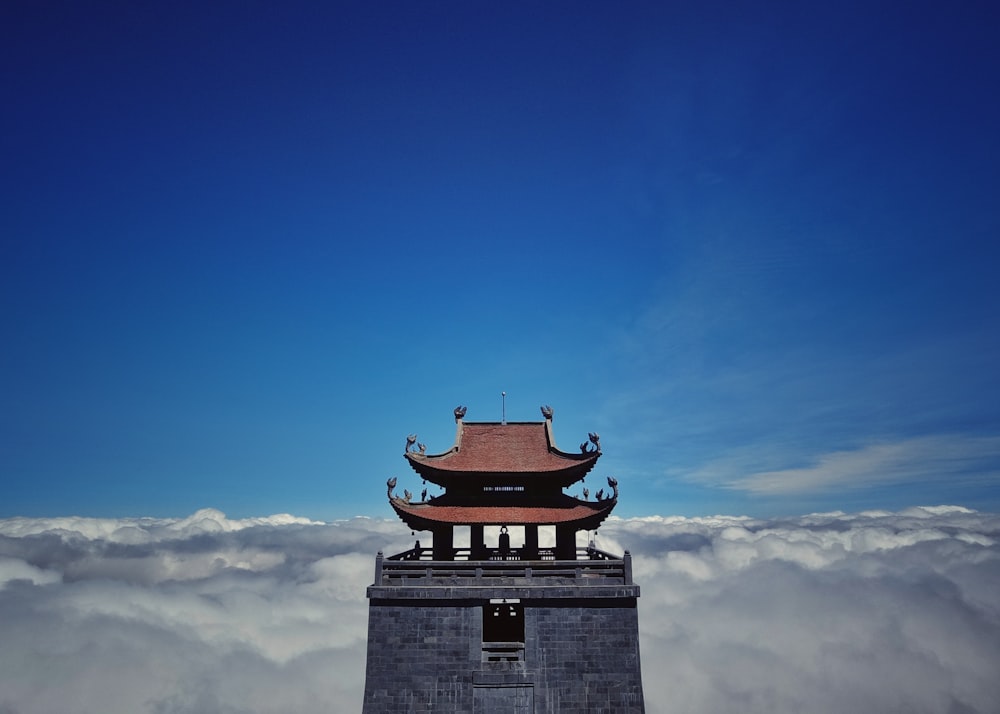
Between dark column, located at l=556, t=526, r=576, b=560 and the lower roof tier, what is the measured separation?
1.16 m

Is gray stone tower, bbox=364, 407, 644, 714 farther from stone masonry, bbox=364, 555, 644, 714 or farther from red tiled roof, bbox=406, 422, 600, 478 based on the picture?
red tiled roof, bbox=406, 422, 600, 478

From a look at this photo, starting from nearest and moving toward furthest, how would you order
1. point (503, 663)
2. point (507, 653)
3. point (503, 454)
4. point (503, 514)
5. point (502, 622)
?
point (503, 663) → point (507, 653) → point (503, 514) → point (503, 454) → point (502, 622)

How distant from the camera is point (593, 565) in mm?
30281

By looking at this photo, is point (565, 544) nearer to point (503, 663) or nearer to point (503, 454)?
point (503, 454)

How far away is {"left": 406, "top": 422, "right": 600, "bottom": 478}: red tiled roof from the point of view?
32.8m

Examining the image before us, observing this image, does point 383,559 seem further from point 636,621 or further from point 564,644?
point 636,621

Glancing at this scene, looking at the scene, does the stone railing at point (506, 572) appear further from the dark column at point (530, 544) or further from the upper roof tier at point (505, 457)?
the upper roof tier at point (505, 457)

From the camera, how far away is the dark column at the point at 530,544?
32922mm

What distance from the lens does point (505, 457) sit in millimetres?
34344

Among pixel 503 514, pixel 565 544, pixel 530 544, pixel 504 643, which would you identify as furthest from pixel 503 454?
pixel 504 643

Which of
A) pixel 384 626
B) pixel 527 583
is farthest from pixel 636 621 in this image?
pixel 384 626

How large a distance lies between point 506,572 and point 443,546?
4514 mm

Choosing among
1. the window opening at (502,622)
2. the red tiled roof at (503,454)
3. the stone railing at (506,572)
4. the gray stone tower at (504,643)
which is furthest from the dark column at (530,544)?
the window opening at (502,622)

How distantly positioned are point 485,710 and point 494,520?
8820mm
